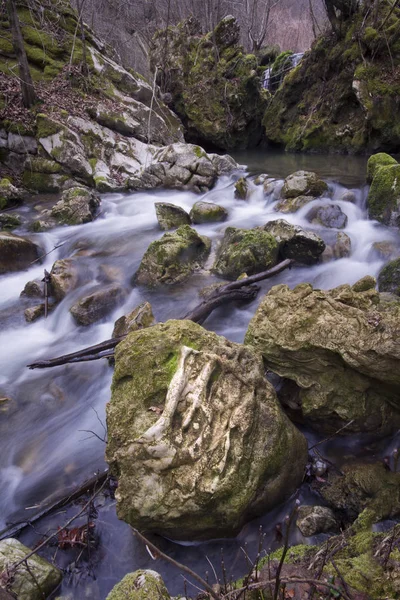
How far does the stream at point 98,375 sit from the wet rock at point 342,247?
0.38 feet

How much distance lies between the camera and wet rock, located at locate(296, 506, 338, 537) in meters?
3.07

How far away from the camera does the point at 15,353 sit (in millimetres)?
5820

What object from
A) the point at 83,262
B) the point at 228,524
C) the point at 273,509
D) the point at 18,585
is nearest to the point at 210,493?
the point at 228,524

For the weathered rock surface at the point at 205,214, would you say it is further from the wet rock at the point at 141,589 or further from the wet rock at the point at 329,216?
the wet rock at the point at 141,589

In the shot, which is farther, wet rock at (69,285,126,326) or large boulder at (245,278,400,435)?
wet rock at (69,285,126,326)

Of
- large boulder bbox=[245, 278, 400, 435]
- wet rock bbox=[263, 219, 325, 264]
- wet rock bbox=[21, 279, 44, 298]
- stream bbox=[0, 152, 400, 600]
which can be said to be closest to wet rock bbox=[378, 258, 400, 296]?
stream bbox=[0, 152, 400, 600]

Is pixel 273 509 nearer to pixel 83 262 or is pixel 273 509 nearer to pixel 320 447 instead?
pixel 320 447

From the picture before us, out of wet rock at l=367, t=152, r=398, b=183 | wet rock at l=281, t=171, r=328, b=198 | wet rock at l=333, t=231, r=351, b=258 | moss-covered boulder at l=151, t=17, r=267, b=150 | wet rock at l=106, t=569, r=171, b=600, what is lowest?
wet rock at l=333, t=231, r=351, b=258

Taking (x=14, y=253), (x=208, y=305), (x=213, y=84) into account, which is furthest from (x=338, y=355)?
(x=213, y=84)

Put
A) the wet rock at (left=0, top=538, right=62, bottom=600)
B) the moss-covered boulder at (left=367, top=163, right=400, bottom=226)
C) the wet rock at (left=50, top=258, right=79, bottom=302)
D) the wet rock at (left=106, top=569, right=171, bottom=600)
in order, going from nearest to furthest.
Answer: the wet rock at (left=106, top=569, right=171, bottom=600) → the wet rock at (left=0, top=538, right=62, bottom=600) → the wet rock at (left=50, top=258, right=79, bottom=302) → the moss-covered boulder at (left=367, top=163, right=400, bottom=226)

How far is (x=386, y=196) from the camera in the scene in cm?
790

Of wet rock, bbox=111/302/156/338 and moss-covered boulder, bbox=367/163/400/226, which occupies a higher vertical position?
moss-covered boulder, bbox=367/163/400/226

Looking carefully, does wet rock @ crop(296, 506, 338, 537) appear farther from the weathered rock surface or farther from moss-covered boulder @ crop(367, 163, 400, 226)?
the weathered rock surface

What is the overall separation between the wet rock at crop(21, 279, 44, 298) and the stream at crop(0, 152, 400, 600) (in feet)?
0.39
